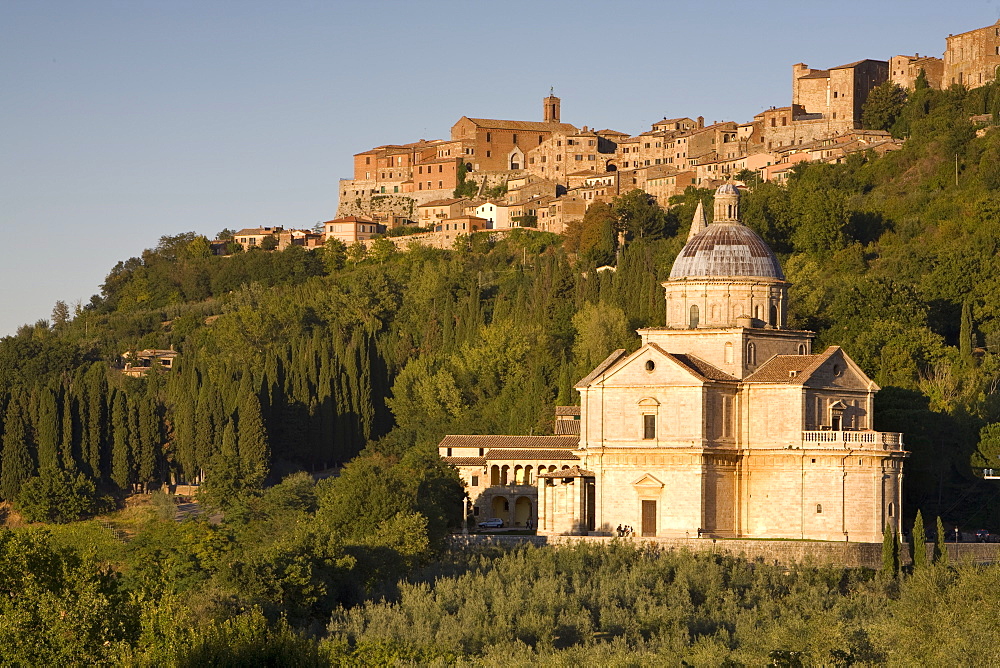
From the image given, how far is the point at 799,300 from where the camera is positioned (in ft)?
250

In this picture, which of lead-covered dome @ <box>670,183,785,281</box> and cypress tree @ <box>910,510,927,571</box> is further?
lead-covered dome @ <box>670,183,785,281</box>

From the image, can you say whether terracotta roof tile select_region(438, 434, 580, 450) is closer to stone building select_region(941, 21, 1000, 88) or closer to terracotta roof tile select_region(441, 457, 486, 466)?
terracotta roof tile select_region(441, 457, 486, 466)

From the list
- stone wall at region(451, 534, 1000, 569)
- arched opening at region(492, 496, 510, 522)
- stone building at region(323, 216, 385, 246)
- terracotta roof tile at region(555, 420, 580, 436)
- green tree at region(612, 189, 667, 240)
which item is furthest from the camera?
stone building at region(323, 216, 385, 246)

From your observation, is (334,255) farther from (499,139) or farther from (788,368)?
(788,368)

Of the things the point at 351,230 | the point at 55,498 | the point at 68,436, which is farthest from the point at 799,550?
the point at 351,230

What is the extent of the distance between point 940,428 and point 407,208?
88.7 m

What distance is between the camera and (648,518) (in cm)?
5753

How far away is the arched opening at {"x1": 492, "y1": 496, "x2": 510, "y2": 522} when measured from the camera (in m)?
68.8

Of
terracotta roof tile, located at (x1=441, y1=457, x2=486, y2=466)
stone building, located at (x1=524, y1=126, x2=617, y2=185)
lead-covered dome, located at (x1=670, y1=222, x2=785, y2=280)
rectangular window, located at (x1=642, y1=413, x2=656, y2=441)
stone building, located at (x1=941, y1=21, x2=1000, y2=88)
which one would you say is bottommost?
terracotta roof tile, located at (x1=441, y1=457, x2=486, y2=466)

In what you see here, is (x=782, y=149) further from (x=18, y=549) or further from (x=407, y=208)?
(x=18, y=549)

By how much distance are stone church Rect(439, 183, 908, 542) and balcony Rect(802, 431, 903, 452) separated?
0.04 m

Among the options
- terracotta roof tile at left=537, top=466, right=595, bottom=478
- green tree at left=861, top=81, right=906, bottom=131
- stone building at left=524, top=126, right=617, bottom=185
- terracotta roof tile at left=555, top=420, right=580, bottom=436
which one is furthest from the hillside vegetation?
stone building at left=524, top=126, right=617, bottom=185

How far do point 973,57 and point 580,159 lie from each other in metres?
32.6

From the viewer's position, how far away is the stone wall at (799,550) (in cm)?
5459
